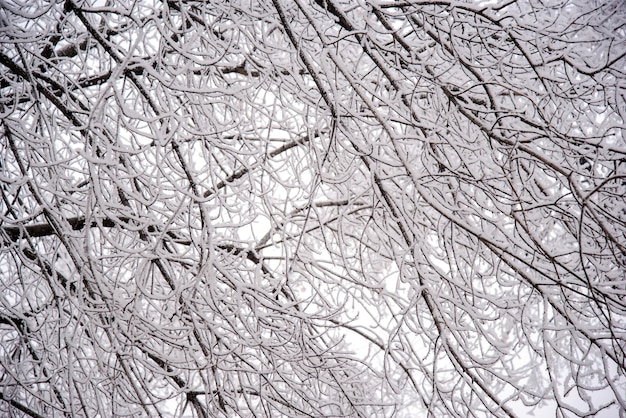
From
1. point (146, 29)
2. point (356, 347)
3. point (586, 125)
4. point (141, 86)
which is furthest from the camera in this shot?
point (356, 347)

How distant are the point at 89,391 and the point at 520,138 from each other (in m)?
3.16

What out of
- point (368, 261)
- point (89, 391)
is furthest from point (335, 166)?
point (89, 391)

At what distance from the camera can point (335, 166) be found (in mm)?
2670

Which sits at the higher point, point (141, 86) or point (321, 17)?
point (321, 17)

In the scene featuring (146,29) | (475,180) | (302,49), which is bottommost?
(475,180)

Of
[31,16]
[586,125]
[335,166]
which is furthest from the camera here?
[586,125]

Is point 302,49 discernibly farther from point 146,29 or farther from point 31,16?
point 146,29

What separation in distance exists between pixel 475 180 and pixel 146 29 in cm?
245

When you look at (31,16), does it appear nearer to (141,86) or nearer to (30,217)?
(141,86)

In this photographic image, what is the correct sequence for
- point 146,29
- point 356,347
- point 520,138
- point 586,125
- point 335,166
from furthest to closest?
1. point 356,347
2. point 586,125
3. point 146,29
4. point 335,166
5. point 520,138

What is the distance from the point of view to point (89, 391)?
3232mm

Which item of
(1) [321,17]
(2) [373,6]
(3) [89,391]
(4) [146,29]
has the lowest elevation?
(3) [89,391]

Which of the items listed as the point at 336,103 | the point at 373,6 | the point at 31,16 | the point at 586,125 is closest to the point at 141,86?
the point at 31,16

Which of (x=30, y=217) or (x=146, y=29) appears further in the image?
(x=146, y=29)
